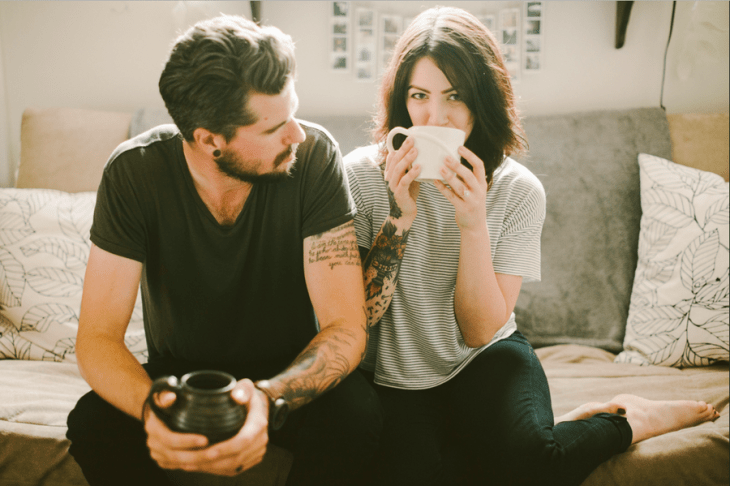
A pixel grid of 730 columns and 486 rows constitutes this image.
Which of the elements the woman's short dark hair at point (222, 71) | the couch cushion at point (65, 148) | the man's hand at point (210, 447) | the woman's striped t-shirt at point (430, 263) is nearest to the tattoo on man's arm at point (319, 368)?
the man's hand at point (210, 447)

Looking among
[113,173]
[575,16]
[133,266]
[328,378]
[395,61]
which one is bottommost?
[328,378]

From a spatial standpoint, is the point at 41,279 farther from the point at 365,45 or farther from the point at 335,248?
the point at 365,45

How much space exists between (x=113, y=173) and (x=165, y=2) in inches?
44.9

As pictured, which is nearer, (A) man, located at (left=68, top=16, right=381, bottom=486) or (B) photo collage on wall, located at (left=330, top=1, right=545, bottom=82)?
(A) man, located at (left=68, top=16, right=381, bottom=486)

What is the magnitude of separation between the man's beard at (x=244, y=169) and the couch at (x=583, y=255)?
663 millimetres

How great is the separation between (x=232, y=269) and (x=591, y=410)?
0.87 metres

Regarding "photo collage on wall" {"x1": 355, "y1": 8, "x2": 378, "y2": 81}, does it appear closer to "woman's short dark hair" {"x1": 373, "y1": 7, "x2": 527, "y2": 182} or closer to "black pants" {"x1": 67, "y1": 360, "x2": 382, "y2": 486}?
"woman's short dark hair" {"x1": 373, "y1": 7, "x2": 527, "y2": 182}

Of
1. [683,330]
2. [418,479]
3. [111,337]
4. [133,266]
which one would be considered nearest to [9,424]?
[111,337]

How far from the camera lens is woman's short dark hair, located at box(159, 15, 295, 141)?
0.90m

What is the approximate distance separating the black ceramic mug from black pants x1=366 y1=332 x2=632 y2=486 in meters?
0.42

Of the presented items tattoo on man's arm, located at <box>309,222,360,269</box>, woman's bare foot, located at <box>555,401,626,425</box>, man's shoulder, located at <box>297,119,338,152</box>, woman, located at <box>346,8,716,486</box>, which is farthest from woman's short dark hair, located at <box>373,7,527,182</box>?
woman's bare foot, located at <box>555,401,626,425</box>

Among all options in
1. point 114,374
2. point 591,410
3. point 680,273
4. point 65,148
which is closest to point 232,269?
point 114,374

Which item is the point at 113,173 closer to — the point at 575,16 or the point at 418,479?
the point at 418,479

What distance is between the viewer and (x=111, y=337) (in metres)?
0.96
